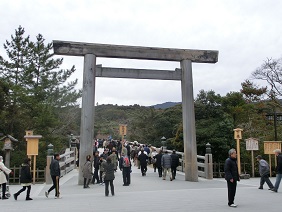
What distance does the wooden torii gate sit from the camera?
13516 millimetres

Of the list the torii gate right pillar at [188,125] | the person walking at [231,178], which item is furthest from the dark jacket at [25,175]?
the torii gate right pillar at [188,125]

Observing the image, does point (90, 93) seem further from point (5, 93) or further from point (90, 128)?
point (5, 93)

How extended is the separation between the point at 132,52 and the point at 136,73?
107 centimetres

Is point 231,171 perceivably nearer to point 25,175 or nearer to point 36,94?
point 25,175

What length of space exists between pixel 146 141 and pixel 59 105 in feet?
38.6

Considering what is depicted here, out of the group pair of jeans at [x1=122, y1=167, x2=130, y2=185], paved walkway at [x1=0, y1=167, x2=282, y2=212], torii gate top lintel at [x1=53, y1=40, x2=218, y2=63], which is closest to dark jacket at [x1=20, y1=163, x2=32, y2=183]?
paved walkway at [x1=0, y1=167, x2=282, y2=212]

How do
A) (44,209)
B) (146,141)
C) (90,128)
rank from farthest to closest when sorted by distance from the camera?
(146,141)
(90,128)
(44,209)

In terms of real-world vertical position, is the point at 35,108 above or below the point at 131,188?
above

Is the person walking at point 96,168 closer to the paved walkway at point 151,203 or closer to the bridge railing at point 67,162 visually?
the bridge railing at point 67,162

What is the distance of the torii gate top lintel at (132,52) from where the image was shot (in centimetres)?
1366

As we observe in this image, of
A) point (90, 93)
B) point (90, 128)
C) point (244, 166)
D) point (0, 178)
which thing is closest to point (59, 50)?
point (90, 93)

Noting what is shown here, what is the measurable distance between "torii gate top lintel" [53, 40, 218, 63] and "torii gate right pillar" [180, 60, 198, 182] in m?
0.52

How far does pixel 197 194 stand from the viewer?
406 inches

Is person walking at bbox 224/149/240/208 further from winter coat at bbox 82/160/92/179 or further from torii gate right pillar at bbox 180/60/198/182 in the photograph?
torii gate right pillar at bbox 180/60/198/182
